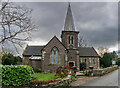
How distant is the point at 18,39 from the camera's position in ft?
35.2

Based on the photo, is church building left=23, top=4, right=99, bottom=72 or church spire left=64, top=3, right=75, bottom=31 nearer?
church building left=23, top=4, right=99, bottom=72

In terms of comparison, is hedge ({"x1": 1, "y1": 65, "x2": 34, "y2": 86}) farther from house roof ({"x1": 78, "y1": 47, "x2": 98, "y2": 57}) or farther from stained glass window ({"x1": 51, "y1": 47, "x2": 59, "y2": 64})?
house roof ({"x1": 78, "y1": 47, "x2": 98, "y2": 57})

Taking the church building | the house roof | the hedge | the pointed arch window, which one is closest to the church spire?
the church building

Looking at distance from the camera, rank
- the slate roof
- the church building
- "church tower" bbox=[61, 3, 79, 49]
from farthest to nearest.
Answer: the slate roof, "church tower" bbox=[61, 3, 79, 49], the church building

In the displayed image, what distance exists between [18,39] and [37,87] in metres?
4.75

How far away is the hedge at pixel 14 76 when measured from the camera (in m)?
11.8

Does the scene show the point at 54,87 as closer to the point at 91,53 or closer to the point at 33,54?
the point at 33,54

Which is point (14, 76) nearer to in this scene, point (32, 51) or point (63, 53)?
point (63, 53)

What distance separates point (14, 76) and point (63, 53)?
15910 mm

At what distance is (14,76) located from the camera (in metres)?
11.9

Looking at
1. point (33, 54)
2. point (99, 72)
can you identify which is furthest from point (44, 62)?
point (99, 72)

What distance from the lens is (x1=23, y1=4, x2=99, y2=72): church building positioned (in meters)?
26.6

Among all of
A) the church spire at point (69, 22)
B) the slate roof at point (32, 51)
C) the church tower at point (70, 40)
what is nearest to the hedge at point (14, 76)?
the church tower at point (70, 40)

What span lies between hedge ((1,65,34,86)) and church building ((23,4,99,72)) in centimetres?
1426
